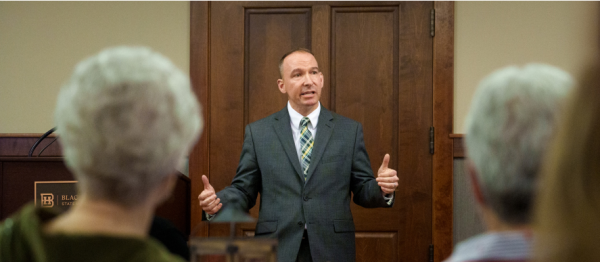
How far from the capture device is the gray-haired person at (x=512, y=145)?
2.76ft

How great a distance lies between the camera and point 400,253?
11.5ft

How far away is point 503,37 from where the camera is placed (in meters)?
3.55

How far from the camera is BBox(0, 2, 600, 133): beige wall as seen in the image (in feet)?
11.6

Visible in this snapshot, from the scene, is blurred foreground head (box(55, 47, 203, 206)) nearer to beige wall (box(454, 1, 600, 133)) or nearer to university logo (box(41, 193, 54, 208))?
university logo (box(41, 193, 54, 208))

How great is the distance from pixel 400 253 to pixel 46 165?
6.74 ft

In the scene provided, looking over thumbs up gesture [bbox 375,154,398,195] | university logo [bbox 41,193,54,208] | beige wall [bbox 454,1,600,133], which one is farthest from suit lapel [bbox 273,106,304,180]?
beige wall [bbox 454,1,600,133]

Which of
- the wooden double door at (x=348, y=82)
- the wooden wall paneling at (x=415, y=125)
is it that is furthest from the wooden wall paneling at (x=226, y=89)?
the wooden wall paneling at (x=415, y=125)

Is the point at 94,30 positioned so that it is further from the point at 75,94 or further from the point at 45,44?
the point at 75,94

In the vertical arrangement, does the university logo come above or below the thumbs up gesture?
below

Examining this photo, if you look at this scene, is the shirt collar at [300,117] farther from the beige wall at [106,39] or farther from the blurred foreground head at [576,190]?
the blurred foreground head at [576,190]

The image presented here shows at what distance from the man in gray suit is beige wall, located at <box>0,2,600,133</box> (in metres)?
0.98

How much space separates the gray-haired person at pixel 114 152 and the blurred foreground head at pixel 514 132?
16.8 inches

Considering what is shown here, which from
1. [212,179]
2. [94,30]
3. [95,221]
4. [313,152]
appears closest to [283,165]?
[313,152]

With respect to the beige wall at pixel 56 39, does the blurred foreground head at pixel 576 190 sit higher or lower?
lower
